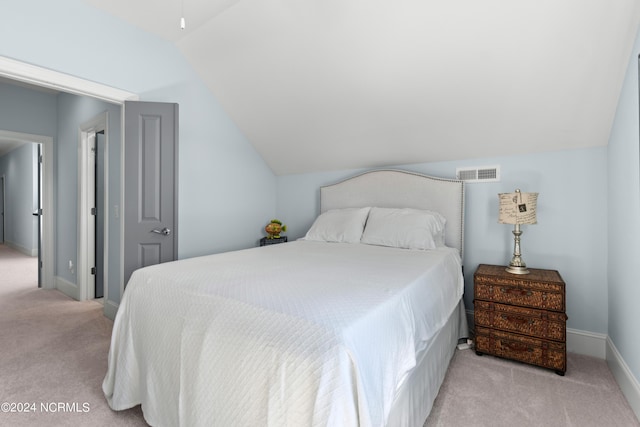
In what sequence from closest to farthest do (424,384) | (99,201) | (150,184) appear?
1. (424,384)
2. (150,184)
3. (99,201)

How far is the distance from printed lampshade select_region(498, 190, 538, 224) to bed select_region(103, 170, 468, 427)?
22.0 inches

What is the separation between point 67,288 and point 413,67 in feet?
15.1

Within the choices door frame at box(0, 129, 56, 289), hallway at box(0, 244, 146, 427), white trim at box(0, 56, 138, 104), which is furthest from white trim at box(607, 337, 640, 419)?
door frame at box(0, 129, 56, 289)

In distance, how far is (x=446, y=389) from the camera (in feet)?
6.14

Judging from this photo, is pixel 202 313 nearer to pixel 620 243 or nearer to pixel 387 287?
pixel 387 287

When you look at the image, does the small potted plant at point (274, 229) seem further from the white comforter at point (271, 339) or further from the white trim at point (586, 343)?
the white trim at point (586, 343)

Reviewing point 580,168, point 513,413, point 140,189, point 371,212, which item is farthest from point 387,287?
point 140,189

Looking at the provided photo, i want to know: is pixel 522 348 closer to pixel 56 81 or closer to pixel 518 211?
pixel 518 211

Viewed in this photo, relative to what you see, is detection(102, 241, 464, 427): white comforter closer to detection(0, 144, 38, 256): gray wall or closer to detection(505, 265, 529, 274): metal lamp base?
detection(505, 265, 529, 274): metal lamp base

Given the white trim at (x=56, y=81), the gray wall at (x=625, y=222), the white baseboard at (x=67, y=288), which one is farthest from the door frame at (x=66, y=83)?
the gray wall at (x=625, y=222)

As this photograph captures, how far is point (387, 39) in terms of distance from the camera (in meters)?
2.25

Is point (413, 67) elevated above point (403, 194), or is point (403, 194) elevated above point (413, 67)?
point (413, 67)

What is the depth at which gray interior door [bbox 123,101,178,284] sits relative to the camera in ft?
8.57

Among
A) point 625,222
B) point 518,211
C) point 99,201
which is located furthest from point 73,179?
point 625,222
